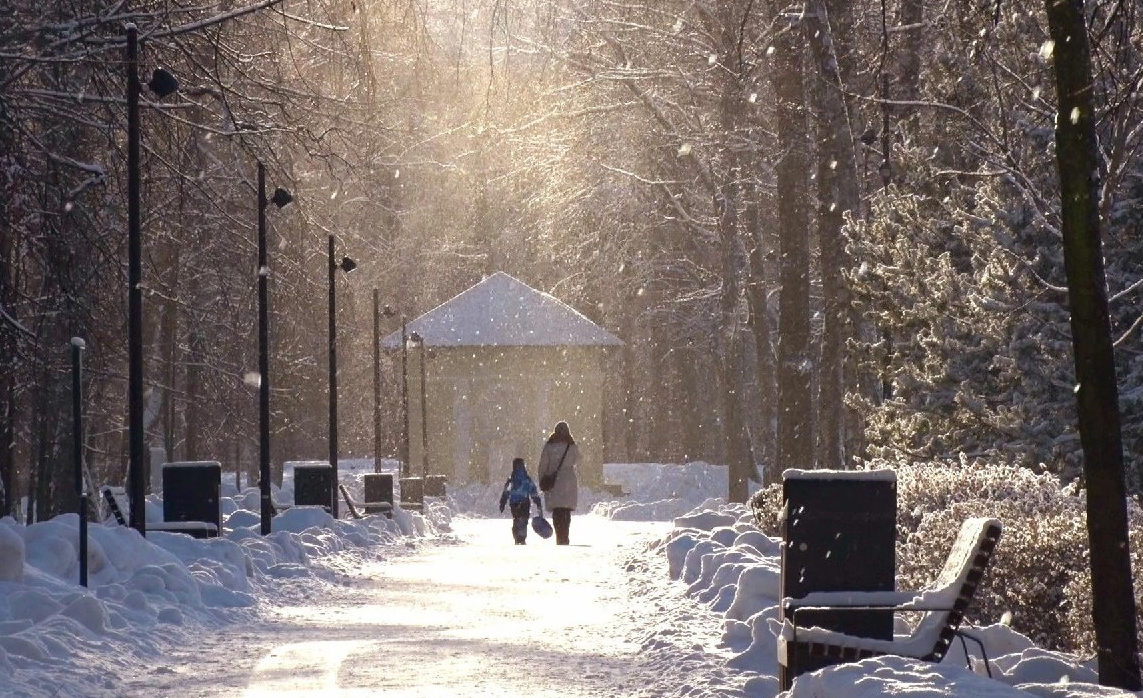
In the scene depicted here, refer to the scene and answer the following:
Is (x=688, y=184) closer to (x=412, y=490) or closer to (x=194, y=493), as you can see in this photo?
(x=412, y=490)

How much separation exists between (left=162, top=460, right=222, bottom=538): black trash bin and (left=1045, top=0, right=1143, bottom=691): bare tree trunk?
15.9 meters

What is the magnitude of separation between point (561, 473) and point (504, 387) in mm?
35879

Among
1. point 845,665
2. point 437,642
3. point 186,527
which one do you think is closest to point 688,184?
point 186,527

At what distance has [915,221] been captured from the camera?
23.1 metres

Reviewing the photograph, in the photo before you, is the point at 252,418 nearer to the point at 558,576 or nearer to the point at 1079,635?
the point at 558,576

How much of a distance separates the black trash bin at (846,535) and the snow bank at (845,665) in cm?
54

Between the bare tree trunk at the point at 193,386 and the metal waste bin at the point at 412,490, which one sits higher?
the bare tree trunk at the point at 193,386

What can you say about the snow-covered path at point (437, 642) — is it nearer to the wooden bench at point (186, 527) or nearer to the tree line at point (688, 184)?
the wooden bench at point (186, 527)

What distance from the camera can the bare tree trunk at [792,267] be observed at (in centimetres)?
2575

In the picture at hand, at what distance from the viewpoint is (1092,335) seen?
923 centimetres

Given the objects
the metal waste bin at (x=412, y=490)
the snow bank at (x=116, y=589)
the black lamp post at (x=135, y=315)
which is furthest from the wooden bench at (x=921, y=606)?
the metal waste bin at (x=412, y=490)

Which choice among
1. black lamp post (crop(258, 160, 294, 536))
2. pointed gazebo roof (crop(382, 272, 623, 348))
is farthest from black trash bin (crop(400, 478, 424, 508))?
pointed gazebo roof (crop(382, 272, 623, 348))

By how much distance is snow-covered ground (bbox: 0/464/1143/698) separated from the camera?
10.6 metres

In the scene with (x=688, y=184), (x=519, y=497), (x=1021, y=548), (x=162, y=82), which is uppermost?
(x=688, y=184)
